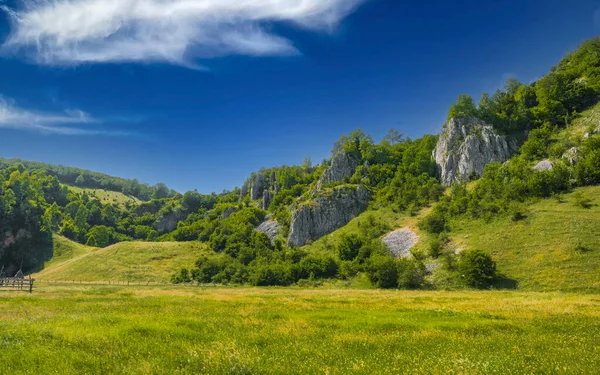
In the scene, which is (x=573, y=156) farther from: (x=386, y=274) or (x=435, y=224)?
(x=386, y=274)

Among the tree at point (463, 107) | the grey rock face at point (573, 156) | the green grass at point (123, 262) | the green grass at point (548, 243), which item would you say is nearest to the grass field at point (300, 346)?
the green grass at point (548, 243)

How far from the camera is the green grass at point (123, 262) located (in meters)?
103

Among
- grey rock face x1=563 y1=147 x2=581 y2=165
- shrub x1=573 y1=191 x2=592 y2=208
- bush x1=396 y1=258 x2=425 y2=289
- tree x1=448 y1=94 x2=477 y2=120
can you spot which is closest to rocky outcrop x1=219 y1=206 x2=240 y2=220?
tree x1=448 y1=94 x2=477 y2=120

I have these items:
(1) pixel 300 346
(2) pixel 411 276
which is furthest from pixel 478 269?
(1) pixel 300 346

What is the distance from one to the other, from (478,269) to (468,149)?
81.5 m

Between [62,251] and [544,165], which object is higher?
[544,165]

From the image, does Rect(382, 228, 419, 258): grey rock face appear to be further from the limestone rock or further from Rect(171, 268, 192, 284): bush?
Rect(171, 268, 192, 284): bush

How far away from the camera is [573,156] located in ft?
284

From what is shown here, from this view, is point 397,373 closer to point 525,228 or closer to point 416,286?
point 416,286

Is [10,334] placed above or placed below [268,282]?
→ above

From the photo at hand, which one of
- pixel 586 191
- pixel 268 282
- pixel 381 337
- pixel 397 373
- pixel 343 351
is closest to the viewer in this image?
pixel 397 373

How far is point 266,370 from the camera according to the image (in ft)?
29.7

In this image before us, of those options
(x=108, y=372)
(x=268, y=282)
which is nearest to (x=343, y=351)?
(x=108, y=372)

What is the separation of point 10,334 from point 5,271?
560ft
